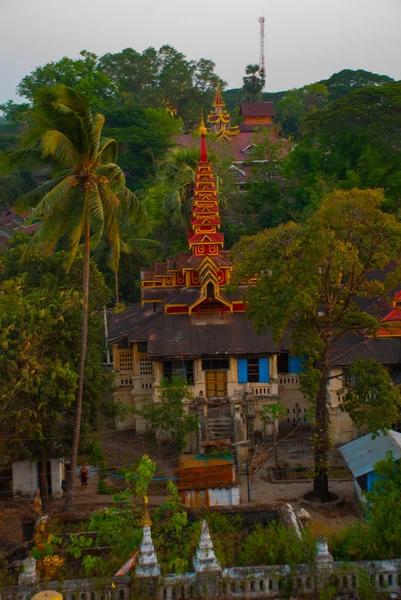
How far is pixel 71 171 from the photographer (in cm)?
1795

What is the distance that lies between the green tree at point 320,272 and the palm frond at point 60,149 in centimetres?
615

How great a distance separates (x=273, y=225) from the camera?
163 ft

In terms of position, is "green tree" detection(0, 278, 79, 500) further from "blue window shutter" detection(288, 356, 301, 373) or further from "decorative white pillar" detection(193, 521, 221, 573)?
"blue window shutter" detection(288, 356, 301, 373)

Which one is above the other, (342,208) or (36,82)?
(36,82)

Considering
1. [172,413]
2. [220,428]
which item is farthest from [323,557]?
[220,428]

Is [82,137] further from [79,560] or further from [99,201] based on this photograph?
[79,560]

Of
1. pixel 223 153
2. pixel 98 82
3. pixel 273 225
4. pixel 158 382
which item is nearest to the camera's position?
pixel 158 382

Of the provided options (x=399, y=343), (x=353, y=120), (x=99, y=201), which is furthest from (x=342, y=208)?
(x=353, y=120)

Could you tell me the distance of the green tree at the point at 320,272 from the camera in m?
19.4

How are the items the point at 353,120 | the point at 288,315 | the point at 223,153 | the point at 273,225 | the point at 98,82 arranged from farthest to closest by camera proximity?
the point at 98,82
the point at 223,153
the point at 273,225
the point at 353,120
the point at 288,315

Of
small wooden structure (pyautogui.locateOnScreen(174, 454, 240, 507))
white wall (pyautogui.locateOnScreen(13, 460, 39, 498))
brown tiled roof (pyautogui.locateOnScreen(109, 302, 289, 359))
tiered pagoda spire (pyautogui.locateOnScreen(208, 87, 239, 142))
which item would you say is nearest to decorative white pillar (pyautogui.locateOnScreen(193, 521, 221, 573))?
small wooden structure (pyautogui.locateOnScreen(174, 454, 240, 507))

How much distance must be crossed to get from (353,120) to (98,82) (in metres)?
38.3

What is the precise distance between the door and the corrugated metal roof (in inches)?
251

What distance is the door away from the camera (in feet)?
90.0
